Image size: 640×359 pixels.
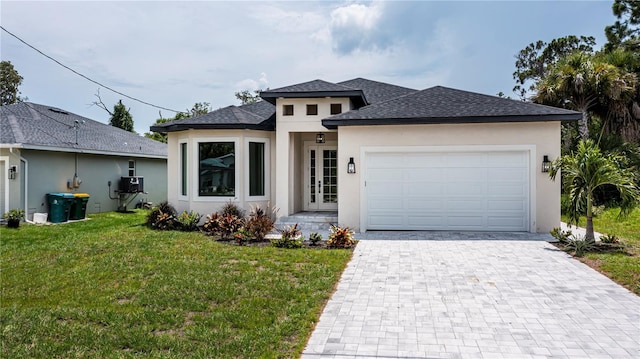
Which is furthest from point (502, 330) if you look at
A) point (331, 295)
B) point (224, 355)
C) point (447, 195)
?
point (447, 195)

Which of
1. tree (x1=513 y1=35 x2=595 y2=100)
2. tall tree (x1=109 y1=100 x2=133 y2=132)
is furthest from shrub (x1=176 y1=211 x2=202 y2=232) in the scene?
tree (x1=513 y1=35 x2=595 y2=100)

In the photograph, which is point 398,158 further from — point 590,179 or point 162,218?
point 162,218

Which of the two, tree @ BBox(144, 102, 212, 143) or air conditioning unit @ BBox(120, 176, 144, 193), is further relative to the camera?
tree @ BBox(144, 102, 212, 143)

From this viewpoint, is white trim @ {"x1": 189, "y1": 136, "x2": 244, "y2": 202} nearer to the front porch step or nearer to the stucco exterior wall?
the front porch step

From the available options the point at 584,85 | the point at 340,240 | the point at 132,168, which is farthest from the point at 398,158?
the point at 132,168

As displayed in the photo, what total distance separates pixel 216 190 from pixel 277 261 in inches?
213

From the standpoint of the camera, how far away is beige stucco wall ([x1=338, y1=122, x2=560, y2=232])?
420 inches

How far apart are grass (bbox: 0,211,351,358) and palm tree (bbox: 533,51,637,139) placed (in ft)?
43.5

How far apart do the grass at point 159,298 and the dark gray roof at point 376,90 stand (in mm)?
8070

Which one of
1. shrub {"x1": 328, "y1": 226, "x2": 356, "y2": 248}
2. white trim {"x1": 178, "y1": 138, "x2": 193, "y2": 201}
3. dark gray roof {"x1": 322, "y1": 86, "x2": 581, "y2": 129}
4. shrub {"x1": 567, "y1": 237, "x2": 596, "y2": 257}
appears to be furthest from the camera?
white trim {"x1": 178, "y1": 138, "x2": 193, "y2": 201}

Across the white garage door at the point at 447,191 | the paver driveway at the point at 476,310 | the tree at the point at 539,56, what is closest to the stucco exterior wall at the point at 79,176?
the white garage door at the point at 447,191

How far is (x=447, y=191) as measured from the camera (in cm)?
1109

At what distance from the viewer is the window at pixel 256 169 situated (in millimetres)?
12672

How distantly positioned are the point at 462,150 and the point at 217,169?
704cm
